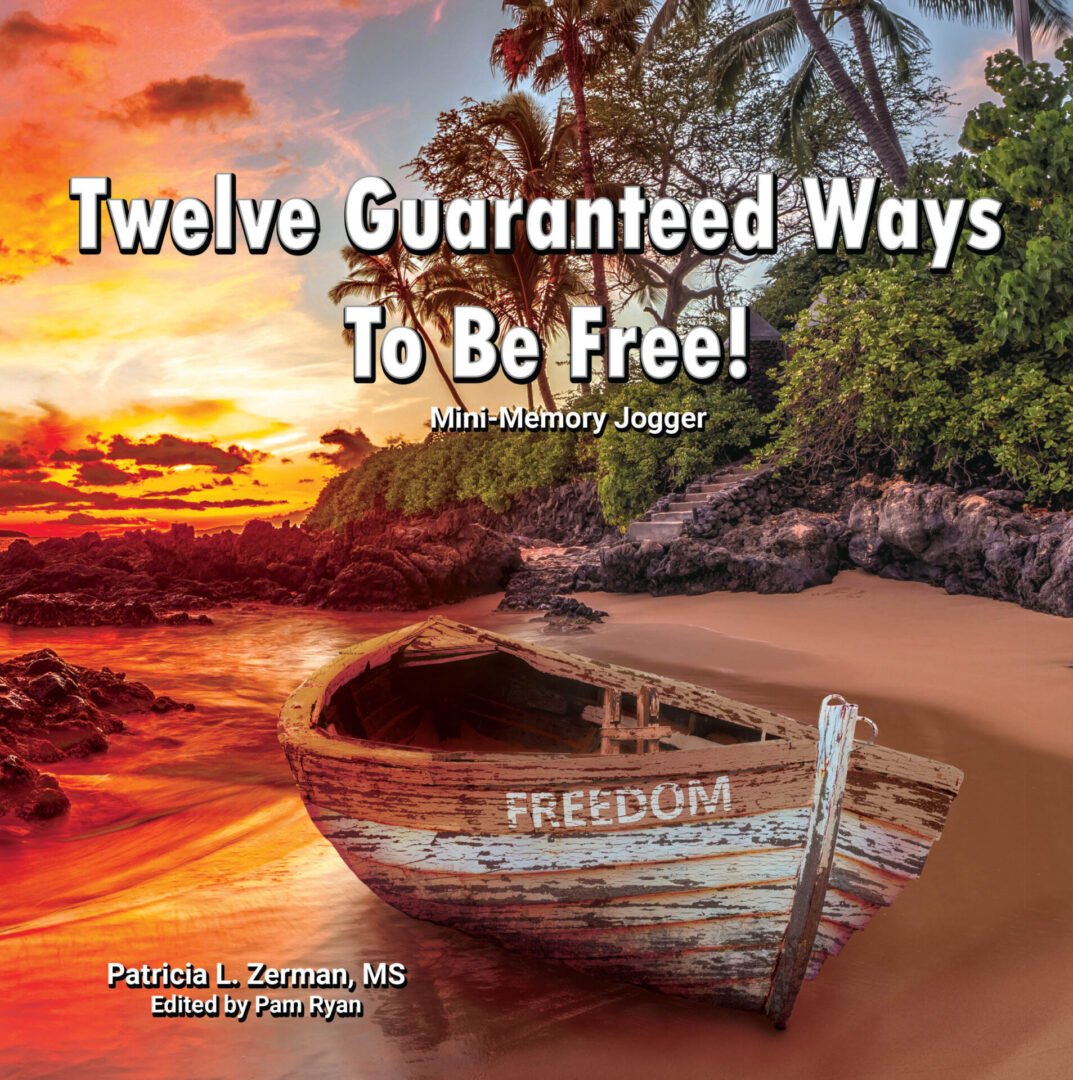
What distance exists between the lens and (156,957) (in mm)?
3451

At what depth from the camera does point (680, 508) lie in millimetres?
12500

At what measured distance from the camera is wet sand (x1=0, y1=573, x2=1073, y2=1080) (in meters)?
2.72

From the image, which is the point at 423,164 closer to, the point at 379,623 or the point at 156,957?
the point at 379,623

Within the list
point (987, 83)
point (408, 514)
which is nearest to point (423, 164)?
point (408, 514)

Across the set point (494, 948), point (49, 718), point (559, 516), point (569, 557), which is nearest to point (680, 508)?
point (569, 557)

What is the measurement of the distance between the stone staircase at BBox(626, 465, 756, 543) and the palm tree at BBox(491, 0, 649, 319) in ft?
15.8

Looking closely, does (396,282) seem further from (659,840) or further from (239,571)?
(659,840)

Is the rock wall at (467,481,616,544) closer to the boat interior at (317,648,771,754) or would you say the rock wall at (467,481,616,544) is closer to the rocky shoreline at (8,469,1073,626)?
the rocky shoreline at (8,469,1073,626)

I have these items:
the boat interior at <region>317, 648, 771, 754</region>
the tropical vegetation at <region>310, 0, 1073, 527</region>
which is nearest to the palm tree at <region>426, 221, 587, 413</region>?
the tropical vegetation at <region>310, 0, 1073, 527</region>

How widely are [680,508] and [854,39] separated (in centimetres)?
986

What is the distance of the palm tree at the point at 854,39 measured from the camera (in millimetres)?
Result: 13320

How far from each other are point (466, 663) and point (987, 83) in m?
9.63

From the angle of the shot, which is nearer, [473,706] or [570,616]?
[473,706]

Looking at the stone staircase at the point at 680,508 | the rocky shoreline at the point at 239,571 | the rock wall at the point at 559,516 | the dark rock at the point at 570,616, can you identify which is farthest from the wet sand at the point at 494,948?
the rock wall at the point at 559,516
